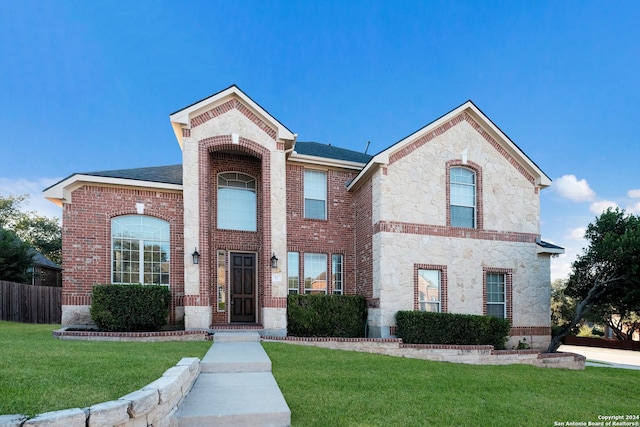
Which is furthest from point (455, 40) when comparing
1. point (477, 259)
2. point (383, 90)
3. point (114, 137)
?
point (114, 137)

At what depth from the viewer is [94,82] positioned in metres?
19.7

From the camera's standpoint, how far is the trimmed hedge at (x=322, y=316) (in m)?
10.9

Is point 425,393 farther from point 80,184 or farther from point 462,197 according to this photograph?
point 80,184

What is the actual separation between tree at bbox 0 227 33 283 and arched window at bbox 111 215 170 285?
11.2 metres

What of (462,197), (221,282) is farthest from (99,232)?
(462,197)

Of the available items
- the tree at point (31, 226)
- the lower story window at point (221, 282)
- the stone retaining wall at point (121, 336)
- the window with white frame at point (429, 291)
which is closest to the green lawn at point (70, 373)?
the stone retaining wall at point (121, 336)

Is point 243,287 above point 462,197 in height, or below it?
below

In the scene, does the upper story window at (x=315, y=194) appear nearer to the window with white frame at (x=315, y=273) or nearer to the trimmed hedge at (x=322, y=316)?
the window with white frame at (x=315, y=273)

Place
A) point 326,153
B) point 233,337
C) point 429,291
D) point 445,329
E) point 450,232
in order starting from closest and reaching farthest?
1. point 233,337
2. point 445,329
3. point 429,291
4. point 450,232
5. point 326,153

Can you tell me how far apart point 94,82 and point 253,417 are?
70.6ft

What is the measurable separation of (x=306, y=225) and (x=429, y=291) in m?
4.63

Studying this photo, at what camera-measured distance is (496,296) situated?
12.4 m

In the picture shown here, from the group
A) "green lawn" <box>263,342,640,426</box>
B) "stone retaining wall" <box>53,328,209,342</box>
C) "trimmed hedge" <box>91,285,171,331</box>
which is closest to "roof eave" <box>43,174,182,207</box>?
"trimmed hedge" <box>91,285,171,331</box>

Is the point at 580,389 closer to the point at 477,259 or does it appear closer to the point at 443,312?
the point at 443,312
